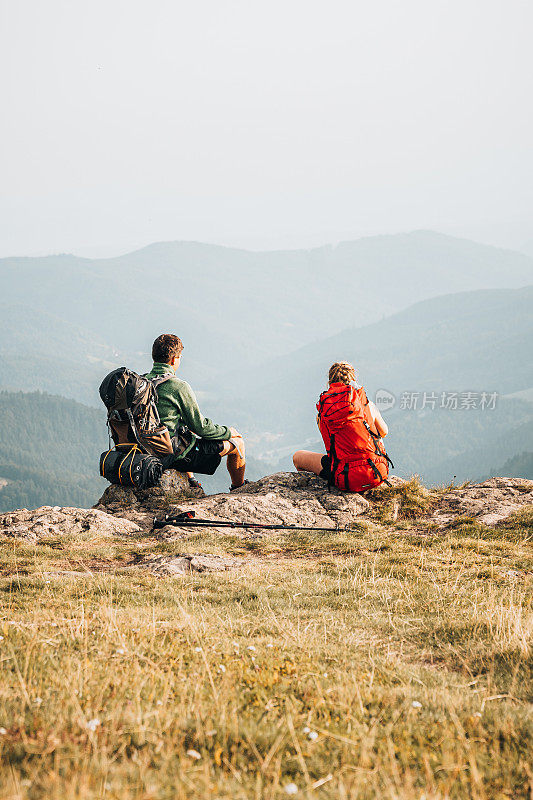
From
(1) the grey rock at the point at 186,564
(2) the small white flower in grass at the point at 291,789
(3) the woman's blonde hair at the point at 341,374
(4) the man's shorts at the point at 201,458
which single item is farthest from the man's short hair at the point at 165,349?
(2) the small white flower in grass at the point at 291,789

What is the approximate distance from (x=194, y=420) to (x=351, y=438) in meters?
2.64

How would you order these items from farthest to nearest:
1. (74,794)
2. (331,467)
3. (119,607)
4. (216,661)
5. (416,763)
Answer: (331,467) < (119,607) < (216,661) < (416,763) < (74,794)

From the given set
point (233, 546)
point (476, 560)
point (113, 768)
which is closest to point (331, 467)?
point (233, 546)

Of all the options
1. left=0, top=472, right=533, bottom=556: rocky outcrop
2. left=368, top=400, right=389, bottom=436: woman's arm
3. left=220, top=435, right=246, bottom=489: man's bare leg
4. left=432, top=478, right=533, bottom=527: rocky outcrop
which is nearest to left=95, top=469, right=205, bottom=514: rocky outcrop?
left=0, top=472, right=533, bottom=556: rocky outcrop

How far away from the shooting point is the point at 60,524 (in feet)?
28.5

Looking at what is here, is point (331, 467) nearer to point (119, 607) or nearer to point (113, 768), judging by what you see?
point (119, 607)

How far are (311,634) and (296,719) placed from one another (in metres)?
1.51

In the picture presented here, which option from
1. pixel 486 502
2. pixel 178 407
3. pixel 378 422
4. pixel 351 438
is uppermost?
pixel 178 407

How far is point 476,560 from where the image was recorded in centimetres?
699

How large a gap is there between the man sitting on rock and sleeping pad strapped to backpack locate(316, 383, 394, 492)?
168cm

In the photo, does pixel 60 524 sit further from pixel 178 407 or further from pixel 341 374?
pixel 341 374

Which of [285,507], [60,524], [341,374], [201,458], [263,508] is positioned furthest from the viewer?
[201,458]

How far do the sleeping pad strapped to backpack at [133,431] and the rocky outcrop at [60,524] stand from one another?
102 centimetres

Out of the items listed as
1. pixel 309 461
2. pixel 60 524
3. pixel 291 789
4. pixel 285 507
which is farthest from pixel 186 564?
pixel 309 461
